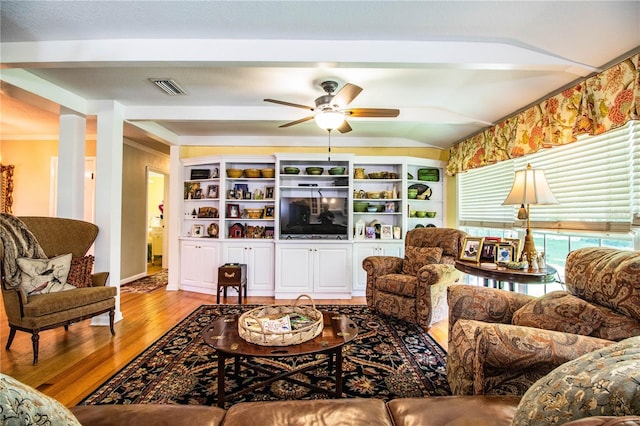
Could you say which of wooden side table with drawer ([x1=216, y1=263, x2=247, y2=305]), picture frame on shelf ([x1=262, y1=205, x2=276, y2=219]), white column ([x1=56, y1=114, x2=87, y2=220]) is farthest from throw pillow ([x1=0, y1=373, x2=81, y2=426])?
picture frame on shelf ([x1=262, y1=205, x2=276, y2=219])

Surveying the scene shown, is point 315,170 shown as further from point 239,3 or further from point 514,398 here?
point 514,398

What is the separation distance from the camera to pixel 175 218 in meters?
4.98

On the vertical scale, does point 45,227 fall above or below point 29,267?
above

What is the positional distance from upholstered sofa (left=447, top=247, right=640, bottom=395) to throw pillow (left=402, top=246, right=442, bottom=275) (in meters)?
1.64

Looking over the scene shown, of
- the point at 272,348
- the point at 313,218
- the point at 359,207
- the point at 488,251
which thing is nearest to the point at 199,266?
the point at 313,218

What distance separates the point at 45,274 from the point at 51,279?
→ 7 cm

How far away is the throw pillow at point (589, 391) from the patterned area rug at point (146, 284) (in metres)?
5.24

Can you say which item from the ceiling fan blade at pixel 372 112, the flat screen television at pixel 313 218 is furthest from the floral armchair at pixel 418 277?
the ceiling fan blade at pixel 372 112

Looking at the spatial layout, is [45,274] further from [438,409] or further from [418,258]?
[418,258]

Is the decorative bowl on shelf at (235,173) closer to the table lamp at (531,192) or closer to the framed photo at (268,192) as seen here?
the framed photo at (268,192)

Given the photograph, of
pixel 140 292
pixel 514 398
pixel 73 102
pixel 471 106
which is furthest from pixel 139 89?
pixel 514 398

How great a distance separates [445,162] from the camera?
5.14 m

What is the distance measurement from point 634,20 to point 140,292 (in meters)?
6.05

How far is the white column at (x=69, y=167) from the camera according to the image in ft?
11.5
